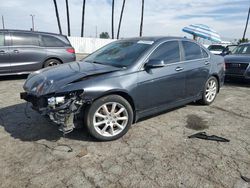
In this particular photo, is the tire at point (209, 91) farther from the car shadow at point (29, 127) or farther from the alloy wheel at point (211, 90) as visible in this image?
the car shadow at point (29, 127)

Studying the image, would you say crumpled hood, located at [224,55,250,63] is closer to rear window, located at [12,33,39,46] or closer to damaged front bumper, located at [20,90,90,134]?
damaged front bumper, located at [20,90,90,134]

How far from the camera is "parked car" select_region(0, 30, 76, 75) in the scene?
25.5 ft

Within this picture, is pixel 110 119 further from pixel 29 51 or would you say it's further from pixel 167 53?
pixel 29 51

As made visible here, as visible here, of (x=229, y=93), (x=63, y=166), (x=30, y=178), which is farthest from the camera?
(x=229, y=93)

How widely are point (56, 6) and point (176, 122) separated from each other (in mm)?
26944

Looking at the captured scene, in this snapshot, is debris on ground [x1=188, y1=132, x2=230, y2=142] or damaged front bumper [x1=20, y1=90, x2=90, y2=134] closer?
damaged front bumper [x1=20, y1=90, x2=90, y2=134]

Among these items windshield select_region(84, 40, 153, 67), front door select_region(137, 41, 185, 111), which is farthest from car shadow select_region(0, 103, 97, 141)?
windshield select_region(84, 40, 153, 67)

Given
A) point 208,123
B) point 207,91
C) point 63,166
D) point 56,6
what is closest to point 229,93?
point 207,91

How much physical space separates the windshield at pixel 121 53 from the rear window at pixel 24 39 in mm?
4244

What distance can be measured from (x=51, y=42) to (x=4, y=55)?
5.50 ft

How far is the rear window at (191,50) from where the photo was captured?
493 cm

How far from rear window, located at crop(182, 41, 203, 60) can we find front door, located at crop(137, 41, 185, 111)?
0.85ft

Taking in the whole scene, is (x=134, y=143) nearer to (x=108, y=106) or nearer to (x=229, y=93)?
(x=108, y=106)

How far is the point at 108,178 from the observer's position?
2.77 meters
